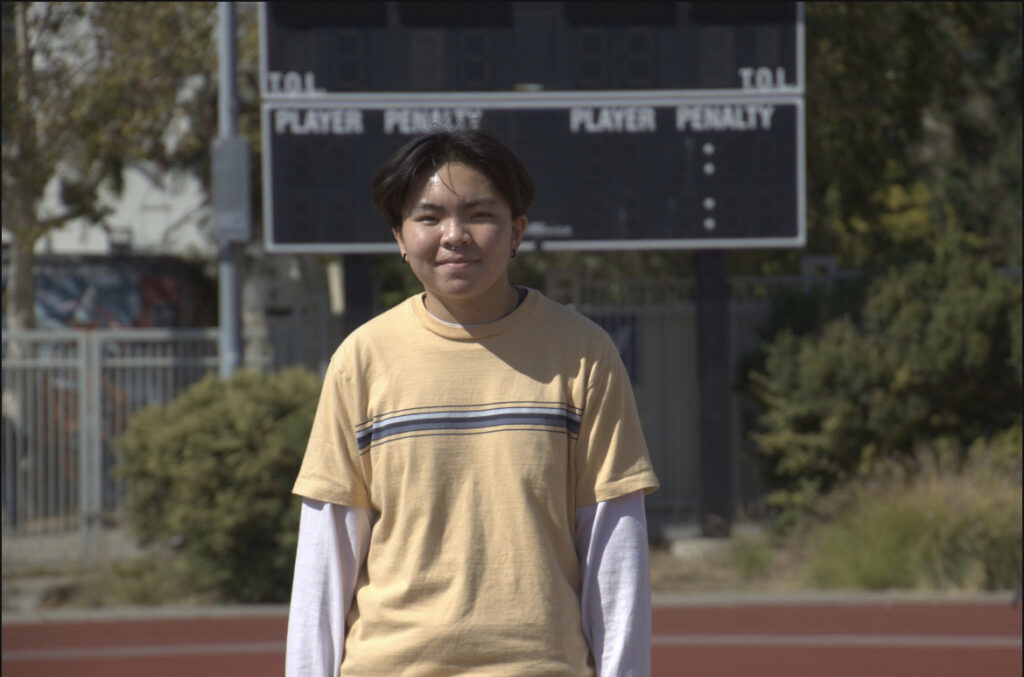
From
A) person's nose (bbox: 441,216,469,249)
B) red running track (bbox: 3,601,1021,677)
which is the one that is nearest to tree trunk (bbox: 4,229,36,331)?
red running track (bbox: 3,601,1021,677)

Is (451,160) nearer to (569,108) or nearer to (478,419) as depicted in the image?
(478,419)

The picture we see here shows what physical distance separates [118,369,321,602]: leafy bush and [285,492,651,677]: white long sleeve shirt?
26.3ft

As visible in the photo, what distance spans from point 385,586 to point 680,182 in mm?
9664

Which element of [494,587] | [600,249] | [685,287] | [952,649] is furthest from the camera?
[685,287]

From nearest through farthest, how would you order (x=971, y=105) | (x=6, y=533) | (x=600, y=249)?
1. (x=600, y=249)
2. (x=6, y=533)
3. (x=971, y=105)

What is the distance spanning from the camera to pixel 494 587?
254 cm

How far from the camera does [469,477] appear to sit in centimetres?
256

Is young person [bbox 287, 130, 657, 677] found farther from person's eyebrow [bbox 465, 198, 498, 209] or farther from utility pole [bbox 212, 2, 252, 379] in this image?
utility pole [bbox 212, 2, 252, 379]

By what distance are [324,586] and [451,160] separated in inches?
32.3

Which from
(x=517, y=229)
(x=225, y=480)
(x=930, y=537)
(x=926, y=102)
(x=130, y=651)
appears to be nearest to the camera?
(x=517, y=229)

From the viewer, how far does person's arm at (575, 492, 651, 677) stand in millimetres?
2586

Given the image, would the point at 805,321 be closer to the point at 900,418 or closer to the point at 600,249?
the point at 900,418

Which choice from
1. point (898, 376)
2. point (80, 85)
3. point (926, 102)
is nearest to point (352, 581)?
point (898, 376)

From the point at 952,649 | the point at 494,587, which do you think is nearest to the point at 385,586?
the point at 494,587
